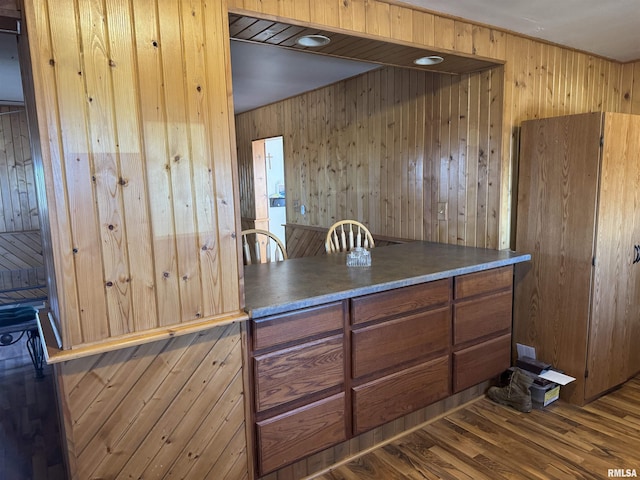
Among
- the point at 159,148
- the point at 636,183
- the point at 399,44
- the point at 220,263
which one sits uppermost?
the point at 399,44

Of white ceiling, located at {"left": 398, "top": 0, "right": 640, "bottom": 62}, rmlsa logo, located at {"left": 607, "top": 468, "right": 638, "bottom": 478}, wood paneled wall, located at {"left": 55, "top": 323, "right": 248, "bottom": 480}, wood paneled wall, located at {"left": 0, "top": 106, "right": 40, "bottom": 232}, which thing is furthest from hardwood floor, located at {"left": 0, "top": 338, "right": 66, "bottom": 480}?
white ceiling, located at {"left": 398, "top": 0, "right": 640, "bottom": 62}

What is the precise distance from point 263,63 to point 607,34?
8.00ft

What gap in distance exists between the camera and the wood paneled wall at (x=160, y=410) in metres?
1.55

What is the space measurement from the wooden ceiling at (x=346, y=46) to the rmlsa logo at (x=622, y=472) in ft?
7.71

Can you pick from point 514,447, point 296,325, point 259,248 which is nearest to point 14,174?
point 259,248

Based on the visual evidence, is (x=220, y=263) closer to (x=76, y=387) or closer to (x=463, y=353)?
(x=76, y=387)

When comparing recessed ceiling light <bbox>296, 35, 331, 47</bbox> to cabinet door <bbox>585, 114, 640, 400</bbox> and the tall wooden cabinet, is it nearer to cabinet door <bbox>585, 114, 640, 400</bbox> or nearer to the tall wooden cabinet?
the tall wooden cabinet

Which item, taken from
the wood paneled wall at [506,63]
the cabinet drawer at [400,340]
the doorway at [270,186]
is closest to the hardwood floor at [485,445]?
the cabinet drawer at [400,340]

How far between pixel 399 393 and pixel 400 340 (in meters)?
0.30

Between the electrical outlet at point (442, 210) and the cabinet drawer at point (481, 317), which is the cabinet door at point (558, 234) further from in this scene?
the electrical outlet at point (442, 210)

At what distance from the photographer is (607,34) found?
2863 mm

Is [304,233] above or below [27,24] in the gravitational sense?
below

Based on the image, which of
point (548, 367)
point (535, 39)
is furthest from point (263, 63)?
point (548, 367)

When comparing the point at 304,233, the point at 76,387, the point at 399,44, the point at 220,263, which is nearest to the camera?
the point at 76,387
